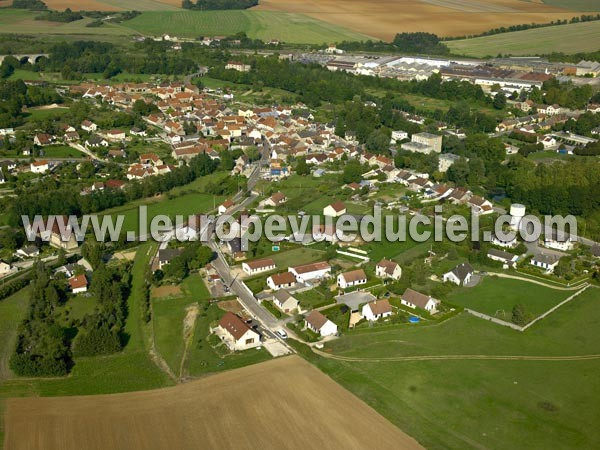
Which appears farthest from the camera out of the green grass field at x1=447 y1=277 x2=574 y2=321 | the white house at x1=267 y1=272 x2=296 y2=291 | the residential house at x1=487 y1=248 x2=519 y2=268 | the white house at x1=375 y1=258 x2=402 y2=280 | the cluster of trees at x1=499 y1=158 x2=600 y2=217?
the cluster of trees at x1=499 y1=158 x2=600 y2=217

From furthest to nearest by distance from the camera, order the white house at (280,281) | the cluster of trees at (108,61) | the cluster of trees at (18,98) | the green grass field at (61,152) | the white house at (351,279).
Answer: the cluster of trees at (108,61) < the cluster of trees at (18,98) < the green grass field at (61,152) < the white house at (351,279) < the white house at (280,281)

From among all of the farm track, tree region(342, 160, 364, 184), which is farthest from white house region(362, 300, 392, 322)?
tree region(342, 160, 364, 184)

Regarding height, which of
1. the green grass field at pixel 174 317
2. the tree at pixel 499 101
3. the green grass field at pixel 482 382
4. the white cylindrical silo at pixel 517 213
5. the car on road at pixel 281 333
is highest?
the tree at pixel 499 101

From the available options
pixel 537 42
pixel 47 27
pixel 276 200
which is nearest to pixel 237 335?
pixel 276 200

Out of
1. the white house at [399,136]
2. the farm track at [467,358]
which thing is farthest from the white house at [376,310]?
the white house at [399,136]

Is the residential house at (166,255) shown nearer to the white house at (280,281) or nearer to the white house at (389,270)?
the white house at (280,281)

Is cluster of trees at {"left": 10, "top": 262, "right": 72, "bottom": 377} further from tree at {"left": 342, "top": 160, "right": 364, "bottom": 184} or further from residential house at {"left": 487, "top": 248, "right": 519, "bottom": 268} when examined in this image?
tree at {"left": 342, "top": 160, "right": 364, "bottom": 184}

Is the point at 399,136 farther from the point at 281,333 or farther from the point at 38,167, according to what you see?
the point at 281,333
